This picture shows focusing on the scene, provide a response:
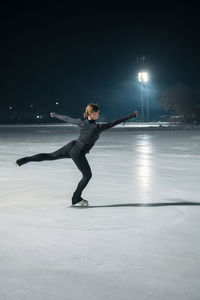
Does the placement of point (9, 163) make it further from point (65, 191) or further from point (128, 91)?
point (128, 91)

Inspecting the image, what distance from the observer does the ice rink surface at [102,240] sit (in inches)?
196

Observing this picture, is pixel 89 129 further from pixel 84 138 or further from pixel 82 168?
pixel 82 168

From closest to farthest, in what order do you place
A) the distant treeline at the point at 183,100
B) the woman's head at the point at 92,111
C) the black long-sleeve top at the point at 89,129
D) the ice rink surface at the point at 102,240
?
1. the ice rink surface at the point at 102,240
2. the woman's head at the point at 92,111
3. the black long-sleeve top at the point at 89,129
4. the distant treeline at the point at 183,100

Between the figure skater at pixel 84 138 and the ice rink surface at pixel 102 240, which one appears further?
the figure skater at pixel 84 138

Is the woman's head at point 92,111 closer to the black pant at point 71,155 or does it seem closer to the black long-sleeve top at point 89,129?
the black long-sleeve top at point 89,129

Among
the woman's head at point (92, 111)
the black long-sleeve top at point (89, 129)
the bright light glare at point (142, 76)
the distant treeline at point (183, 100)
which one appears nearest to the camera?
the woman's head at point (92, 111)

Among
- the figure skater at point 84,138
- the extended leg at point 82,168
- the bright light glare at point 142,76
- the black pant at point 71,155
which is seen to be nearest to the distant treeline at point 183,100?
the bright light glare at point 142,76

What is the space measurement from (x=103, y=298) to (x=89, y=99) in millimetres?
178972

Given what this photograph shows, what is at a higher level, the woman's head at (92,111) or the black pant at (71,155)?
the woman's head at (92,111)

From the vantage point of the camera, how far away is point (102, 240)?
684 cm

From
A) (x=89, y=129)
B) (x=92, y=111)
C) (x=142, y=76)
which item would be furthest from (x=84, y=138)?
(x=142, y=76)

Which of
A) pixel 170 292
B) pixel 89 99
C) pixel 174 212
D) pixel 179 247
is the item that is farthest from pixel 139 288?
pixel 89 99

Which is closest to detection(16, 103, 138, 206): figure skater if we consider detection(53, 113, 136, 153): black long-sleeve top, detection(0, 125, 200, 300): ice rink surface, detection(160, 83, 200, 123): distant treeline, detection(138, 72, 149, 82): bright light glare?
detection(53, 113, 136, 153): black long-sleeve top

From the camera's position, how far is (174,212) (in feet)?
29.1
